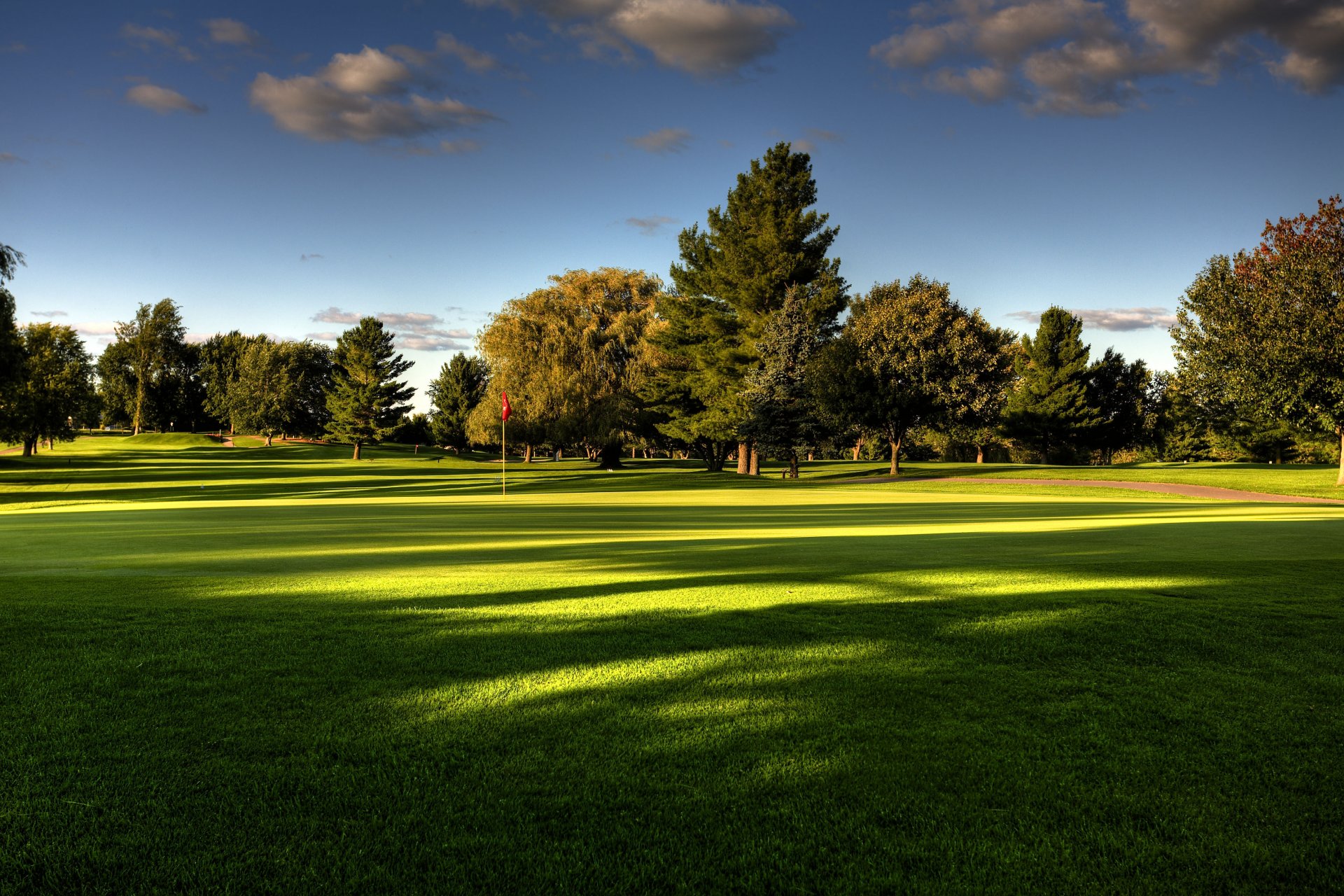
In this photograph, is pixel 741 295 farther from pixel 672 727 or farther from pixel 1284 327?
pixel 672 727

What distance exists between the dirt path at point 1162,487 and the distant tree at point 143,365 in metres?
92.4

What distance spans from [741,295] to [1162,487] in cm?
2410

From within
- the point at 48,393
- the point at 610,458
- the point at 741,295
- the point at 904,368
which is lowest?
the point at 610,458

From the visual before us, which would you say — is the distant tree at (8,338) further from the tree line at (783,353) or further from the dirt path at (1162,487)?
the dirt path at (1162,487)

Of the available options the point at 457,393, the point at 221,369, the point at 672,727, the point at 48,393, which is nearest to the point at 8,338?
the point at 48,393

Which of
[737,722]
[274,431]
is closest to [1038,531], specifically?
[737,722]

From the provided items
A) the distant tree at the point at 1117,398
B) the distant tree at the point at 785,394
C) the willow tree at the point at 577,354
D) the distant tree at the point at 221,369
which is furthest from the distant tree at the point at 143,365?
the distant tree at the point at 1117,398

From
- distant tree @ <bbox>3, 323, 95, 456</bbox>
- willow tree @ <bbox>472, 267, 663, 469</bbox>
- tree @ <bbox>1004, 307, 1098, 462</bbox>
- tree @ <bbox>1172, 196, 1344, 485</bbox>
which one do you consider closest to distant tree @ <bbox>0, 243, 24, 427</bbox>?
distant tree @ <bbox>3, 323, 95, 456</bbox>

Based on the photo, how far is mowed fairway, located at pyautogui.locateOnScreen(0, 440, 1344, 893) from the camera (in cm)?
298

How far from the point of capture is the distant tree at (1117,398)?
247 feet

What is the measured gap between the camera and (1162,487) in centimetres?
3488

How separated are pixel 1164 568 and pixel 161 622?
1004 centimetres

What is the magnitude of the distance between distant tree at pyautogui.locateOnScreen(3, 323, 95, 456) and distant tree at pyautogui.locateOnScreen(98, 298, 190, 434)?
113 feet

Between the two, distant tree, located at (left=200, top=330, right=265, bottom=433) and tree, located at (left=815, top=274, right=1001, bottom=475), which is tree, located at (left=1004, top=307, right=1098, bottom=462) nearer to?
tree, located at (left=815, top=274, right=1001, bottom=475)
